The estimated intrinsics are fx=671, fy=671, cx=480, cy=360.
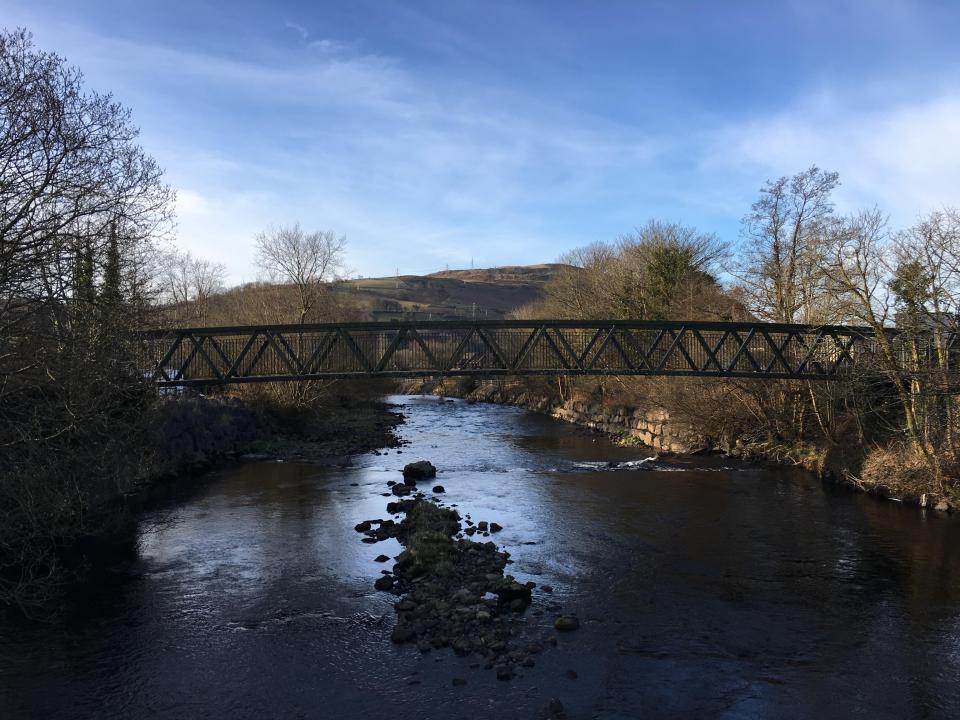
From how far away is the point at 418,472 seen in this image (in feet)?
82.4

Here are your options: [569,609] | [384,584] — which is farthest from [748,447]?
[384,584]

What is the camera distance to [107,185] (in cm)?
1244

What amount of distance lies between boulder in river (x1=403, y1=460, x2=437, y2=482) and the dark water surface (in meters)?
2.67

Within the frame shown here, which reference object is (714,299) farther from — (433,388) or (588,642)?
(433,388)

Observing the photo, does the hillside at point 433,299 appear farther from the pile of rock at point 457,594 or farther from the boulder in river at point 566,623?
the boulder in river at point 566,623

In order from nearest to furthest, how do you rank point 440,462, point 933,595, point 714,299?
point 933,595 → point 440,462 → point 714,299

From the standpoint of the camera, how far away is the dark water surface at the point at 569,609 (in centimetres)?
979

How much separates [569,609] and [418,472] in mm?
12904

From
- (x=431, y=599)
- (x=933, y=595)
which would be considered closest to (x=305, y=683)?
(x=431, y=599)

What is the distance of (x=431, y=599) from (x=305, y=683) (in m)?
3.30

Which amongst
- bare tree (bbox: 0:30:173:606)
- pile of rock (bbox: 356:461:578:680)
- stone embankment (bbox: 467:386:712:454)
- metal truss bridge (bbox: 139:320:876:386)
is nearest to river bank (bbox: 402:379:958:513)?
stone embankment (bbox: 467:386:712:454)

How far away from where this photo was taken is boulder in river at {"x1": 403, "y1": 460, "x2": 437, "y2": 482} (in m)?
25.0

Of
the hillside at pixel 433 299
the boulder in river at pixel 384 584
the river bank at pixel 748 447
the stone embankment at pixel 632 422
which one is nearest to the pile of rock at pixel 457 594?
the boulder in river at pixel 384 584

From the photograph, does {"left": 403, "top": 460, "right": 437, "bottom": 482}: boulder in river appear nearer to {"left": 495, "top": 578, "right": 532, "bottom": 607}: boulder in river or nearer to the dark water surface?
the dark water surface
